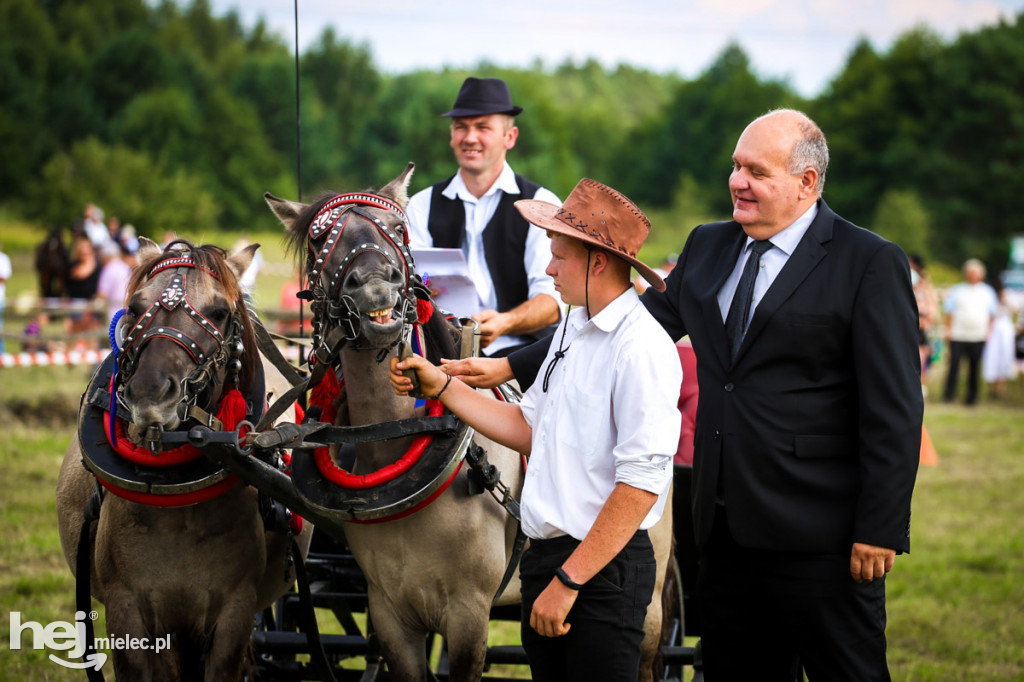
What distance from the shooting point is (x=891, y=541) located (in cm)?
261

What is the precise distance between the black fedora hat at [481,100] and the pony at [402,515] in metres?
1.34

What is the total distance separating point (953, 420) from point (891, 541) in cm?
1244

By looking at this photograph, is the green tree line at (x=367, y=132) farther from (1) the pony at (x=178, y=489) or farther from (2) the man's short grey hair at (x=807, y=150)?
(2) the man's short grey hair at (x=807, y=150)

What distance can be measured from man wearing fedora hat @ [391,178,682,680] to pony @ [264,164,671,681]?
604 millimetres

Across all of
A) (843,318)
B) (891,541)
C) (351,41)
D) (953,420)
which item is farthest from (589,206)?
(351,41)

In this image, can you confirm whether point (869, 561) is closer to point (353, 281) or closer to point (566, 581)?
point (566, 581)

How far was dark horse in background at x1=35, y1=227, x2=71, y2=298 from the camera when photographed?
17.6 meters

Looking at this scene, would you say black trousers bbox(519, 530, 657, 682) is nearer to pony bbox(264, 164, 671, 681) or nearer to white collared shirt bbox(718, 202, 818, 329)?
pony bbox(264, 164, 671, 681)

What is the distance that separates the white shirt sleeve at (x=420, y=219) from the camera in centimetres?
462

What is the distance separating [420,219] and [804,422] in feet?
7.97

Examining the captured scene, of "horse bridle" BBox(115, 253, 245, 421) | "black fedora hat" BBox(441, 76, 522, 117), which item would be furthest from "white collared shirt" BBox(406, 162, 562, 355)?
"horse bridle" BBox(115, 253, 245, 421)

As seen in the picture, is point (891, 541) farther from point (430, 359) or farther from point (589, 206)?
point (430, 359)

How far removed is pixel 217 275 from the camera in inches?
129

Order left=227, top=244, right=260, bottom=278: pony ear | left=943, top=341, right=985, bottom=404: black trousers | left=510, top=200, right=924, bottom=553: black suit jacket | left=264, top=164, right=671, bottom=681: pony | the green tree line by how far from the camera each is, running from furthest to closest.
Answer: the green tree line
left=943, top=341, right=985, bottom=404: black trousers
left=227, top=244, right=260, bottom=278: pony ear
left=264, top=164, right=671, bottom=681: pony
left=510, top=200, right=924, bottom=553: black suit jacket
